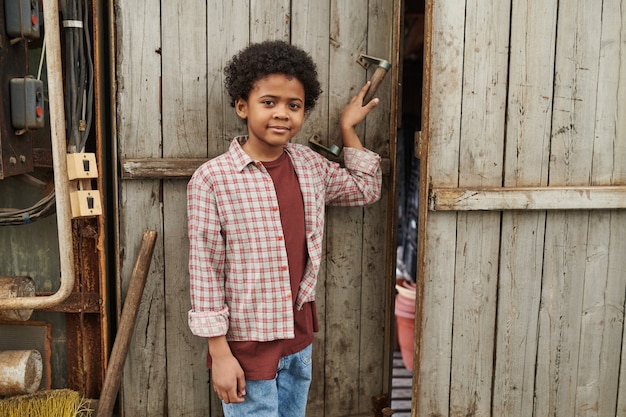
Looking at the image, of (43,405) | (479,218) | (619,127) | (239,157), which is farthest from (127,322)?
(619,127)

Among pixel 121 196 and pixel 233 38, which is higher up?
pixel 233 38

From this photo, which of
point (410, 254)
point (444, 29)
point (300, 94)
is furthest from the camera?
point (410, 254)

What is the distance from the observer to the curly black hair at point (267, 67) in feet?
6.66

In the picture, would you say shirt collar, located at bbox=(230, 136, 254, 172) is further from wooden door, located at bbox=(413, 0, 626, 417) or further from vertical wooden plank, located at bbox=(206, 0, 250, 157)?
wooden door, located at bbox=(413, 0, 626, 417)

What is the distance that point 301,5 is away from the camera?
2.45 meters

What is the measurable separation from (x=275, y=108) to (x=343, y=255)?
84 centimetres

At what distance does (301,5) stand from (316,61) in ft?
0.74

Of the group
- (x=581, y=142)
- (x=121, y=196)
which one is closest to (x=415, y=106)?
(x=581, y=142)

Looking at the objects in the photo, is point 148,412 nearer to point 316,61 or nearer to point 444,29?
point 316,61

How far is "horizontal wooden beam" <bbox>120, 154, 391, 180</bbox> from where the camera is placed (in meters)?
2.37

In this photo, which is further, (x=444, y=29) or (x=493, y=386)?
(x=493, y=386)

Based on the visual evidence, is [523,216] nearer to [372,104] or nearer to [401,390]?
[372,104]

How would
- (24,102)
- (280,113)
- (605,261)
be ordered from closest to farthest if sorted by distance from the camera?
(280,113) → (24,102) → (605,261)

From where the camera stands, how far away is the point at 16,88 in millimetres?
2113
